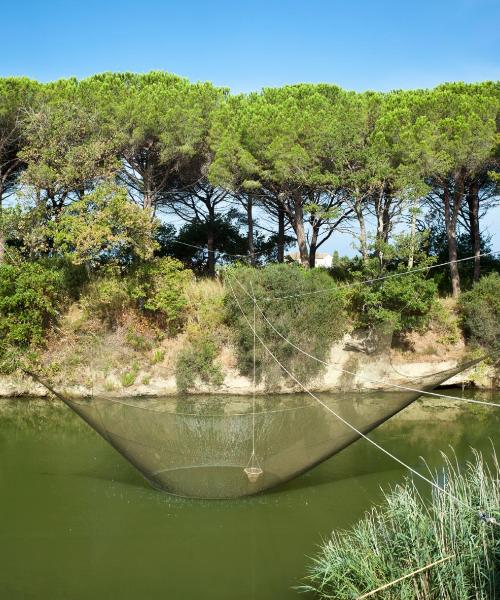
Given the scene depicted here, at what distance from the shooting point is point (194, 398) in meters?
11.7

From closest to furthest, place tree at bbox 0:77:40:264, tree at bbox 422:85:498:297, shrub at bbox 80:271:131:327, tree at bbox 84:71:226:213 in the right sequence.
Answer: tree at bbox 422:85:498:297 → shrub at bbox 80:271:131:327 → tree at bbox 0:77:40:264 → tree at bbox 84:71:226:213

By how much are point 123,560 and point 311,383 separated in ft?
22.9

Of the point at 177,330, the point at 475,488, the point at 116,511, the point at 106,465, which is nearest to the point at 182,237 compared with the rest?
the point at 177,330

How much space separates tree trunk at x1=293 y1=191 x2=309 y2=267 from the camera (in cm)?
1395

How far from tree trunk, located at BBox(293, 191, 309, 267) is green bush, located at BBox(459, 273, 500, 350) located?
3.63 m

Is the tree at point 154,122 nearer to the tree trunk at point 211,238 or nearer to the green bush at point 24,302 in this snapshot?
the tree trunk at point 211,238

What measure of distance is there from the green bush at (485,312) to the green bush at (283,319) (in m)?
2.65

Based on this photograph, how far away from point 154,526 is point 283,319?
6.48m

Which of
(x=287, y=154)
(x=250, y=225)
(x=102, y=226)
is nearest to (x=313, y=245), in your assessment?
(x=250, y=225)

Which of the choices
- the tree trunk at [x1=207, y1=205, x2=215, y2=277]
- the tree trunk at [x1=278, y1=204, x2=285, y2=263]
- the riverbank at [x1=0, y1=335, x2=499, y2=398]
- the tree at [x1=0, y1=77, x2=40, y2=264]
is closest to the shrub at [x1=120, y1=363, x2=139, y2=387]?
the riverbank at [x1=0, y1=335, x2=499, y2=398]

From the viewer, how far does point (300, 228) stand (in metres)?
14.1

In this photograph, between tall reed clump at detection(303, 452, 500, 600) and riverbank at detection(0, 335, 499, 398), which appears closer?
tall reed clump at detection(303, 452, 500, 600)

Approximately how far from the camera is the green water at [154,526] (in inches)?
194

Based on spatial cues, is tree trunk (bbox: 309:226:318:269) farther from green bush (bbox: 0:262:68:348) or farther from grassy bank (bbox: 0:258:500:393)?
green bush (bbox: 0:262:68:348)
